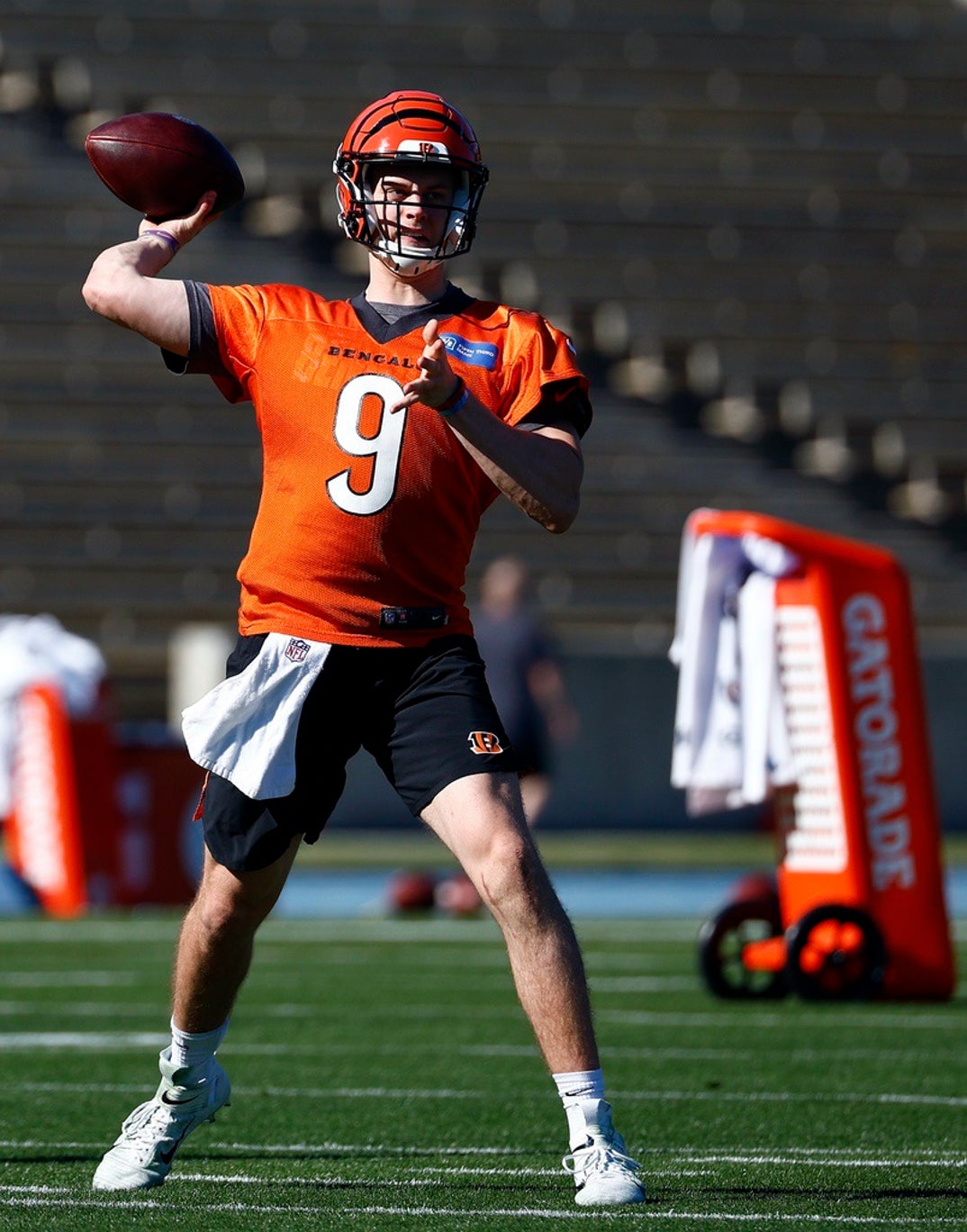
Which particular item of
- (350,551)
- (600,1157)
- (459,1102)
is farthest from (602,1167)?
(459,1102)

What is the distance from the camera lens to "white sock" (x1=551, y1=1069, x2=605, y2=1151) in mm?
3414

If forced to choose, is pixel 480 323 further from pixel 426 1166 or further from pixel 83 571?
pixel 83 571

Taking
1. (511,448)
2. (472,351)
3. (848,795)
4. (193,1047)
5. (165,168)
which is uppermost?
(165,168)

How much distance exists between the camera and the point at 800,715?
679cm

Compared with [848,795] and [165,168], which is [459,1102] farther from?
[848,795]

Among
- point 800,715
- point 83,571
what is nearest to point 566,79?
point 83,571

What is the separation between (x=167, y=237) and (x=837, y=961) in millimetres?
3710

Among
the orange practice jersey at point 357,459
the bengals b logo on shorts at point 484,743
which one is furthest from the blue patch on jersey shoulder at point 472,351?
the bengals b logo on shorts at point 484,743

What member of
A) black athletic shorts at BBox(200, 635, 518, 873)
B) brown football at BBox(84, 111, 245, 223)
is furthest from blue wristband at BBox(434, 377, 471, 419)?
brown football at BBox(84, 111, 245, 223)

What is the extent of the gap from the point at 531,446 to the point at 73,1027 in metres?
3.35

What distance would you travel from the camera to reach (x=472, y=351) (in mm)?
3629

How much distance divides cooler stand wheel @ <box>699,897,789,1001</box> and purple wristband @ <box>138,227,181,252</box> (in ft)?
11.8

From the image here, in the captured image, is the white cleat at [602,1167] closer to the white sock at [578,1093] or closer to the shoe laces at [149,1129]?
the white sock at [578,1093]

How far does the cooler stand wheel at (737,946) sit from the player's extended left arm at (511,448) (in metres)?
3.53
